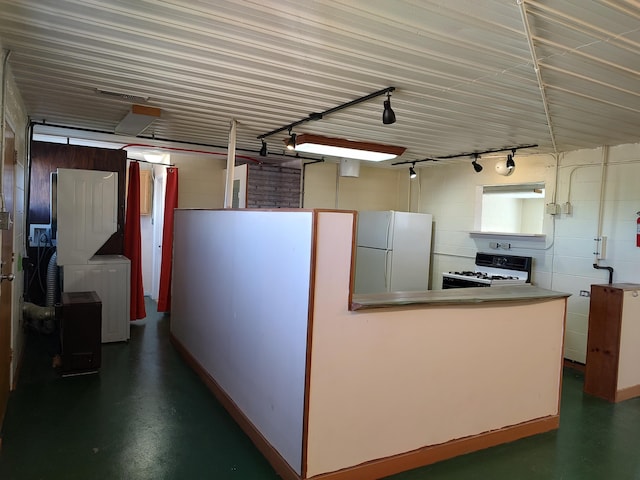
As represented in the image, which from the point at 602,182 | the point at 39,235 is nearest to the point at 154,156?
the point at 39,235

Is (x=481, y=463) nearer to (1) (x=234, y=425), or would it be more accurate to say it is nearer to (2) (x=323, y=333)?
(2) (x=323, y=333)

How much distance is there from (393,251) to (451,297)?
11.2 ft

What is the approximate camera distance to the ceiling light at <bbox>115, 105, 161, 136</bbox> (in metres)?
3.92

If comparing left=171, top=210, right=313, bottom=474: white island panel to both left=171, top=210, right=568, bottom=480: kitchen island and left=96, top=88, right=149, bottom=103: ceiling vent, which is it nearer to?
left=171, top=210, right=568, bottom=480: kitchen island

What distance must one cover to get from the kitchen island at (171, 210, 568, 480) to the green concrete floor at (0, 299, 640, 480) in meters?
0.15

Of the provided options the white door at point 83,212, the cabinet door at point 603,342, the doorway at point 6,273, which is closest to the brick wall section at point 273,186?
the white door at point 83,212

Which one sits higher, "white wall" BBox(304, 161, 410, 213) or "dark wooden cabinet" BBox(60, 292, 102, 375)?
"white wall" BBox(304, 161, 410, 213)

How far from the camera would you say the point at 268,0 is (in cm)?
201

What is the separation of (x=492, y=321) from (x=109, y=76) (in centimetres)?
326

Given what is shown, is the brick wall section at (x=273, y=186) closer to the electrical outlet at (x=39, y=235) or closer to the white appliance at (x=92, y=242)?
the white appliance at (x=92, y=242)

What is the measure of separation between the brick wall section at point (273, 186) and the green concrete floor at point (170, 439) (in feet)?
11.5

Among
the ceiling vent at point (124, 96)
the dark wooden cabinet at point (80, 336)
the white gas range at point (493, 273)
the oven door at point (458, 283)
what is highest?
the ceiling vent at point (124, 96)

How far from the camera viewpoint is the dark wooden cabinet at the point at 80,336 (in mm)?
4004

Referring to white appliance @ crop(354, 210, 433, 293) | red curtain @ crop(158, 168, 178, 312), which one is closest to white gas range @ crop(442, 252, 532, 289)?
white appliance @ crop(354, 210, 433, 293)
